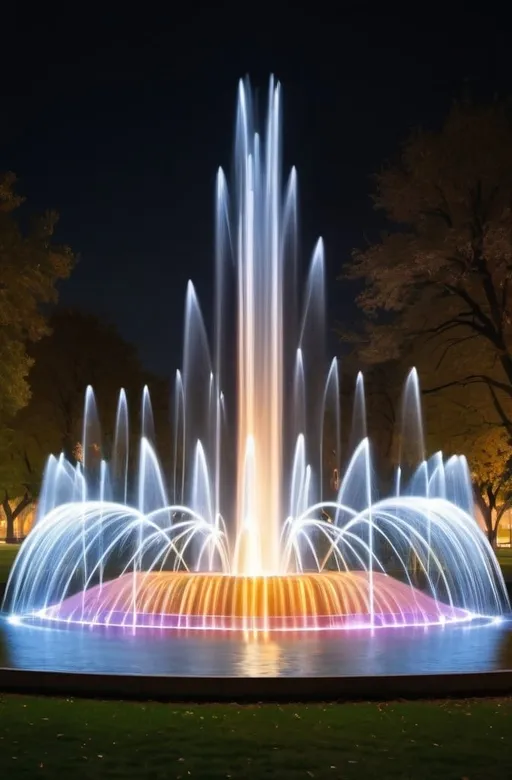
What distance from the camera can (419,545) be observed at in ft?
110

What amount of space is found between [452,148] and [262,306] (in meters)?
10.8

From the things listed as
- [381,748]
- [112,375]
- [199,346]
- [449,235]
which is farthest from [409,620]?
[112,375]

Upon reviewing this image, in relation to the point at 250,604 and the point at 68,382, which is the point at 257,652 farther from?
the point at 68,382

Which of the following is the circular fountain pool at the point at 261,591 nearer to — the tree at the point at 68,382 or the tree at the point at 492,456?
the tree at the point at 492,456

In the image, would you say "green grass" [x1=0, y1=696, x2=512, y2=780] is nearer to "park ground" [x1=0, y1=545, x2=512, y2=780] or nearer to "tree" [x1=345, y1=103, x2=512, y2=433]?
"park ground" [x1=0, y1=545, x2=512, y2=780]

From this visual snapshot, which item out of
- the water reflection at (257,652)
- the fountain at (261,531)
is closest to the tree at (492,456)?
the fountain at (261,531)

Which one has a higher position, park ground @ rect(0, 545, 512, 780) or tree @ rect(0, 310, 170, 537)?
tree @ rect(0, 310, 170, 537)

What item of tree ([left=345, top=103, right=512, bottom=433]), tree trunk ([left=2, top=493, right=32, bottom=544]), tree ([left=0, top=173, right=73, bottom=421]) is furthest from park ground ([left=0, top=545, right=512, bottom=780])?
tree trunk ([left=2, top=493, right=32, bottom=544])

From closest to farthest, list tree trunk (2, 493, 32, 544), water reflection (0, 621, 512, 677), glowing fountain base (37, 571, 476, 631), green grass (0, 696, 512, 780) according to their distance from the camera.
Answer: green grass (0, 696, 512, 780) < water reflection (0, 621, 512, 677) < glowing fountain base (37, 571, 476, 631) < tree trunk (2, 493, 32, 544)

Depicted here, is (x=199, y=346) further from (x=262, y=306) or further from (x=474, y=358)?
(x=474, y=358)

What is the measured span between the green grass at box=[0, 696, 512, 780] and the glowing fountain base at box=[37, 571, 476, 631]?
5.28 metres

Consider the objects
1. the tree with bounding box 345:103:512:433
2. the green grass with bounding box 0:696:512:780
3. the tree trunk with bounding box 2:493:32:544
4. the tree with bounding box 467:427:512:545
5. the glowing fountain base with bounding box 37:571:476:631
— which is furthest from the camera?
the tree trunk with bounding box 2:493:32:544

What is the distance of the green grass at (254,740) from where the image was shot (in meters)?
7.07

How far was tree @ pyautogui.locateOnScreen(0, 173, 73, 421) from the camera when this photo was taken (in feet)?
A: 99.3
